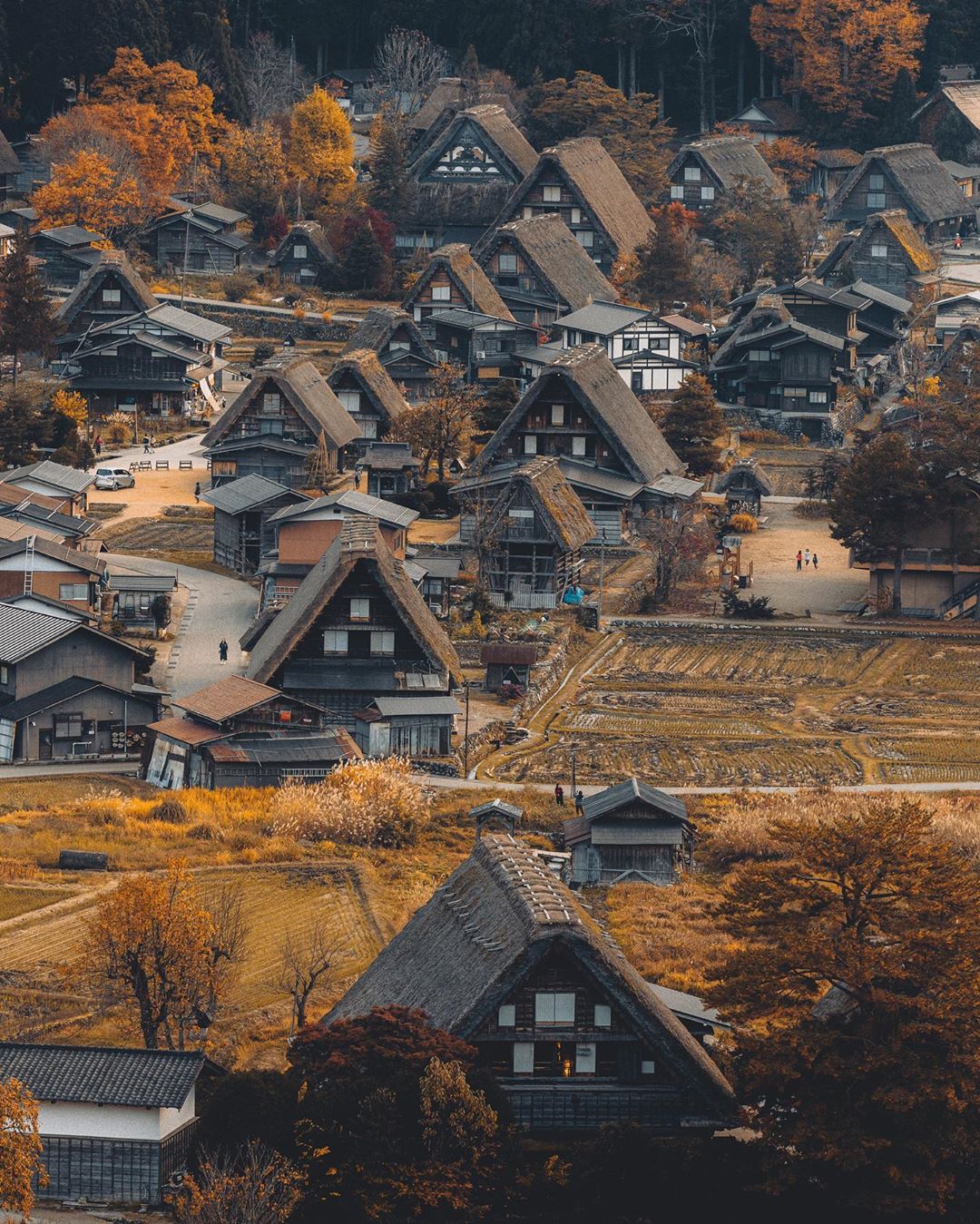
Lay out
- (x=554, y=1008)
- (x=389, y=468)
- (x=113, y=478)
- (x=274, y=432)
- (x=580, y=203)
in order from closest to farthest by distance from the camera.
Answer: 1. (x=554, y=1008)
2. (x=389, y=468)
3. (x=274, y=432)
4. (x=113, y=478)
5. (x=580, y=203)

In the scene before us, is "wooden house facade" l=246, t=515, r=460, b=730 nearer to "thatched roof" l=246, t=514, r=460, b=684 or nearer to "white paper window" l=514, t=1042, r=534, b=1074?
"thatched roof" l=246, t=514, r=460, b=684

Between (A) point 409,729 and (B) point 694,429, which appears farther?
(B) point 694,429

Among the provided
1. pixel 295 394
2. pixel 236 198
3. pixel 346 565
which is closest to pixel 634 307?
pixel 295 394

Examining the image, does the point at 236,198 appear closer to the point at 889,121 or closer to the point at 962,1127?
the point at 889,121

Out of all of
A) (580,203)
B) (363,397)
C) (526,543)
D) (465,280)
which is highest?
(580,203)

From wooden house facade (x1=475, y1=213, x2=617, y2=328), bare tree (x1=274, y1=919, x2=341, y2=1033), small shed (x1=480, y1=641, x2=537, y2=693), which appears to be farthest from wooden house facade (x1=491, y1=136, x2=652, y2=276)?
bare tree (x1=274, y1=919, x2=341, y2=1033)

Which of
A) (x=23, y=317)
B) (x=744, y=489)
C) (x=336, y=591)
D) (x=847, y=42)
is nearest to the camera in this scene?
(x=336, y=591)

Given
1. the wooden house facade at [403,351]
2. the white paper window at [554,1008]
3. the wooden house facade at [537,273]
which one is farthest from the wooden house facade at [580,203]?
the white paper window at [554,1008]

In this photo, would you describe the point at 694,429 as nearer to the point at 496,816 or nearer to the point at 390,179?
the point at 390,179

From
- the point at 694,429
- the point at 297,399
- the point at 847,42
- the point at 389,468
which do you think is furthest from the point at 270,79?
the point at 389,468
